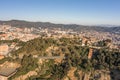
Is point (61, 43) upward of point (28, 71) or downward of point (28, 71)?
upward

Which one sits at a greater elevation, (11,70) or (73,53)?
(73,53)

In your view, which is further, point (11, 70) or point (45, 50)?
point (45, 50)

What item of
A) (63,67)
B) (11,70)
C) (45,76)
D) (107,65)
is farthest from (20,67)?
(107,65)

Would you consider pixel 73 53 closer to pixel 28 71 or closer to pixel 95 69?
pixel 95 69

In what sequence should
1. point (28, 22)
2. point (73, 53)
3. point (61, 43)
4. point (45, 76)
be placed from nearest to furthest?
point (45, 76)
point (73, 53)
point (61, 43)
point (28, 22)

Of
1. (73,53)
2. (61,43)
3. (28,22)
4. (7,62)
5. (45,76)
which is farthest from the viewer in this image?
(28,22)

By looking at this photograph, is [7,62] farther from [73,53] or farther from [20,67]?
[73,53]

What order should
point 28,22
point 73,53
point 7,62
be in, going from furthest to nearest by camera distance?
point 28,22 → point 73,53 → point 7,62

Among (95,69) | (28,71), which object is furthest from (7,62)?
(95,69)

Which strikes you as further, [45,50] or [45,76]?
[45,50]
